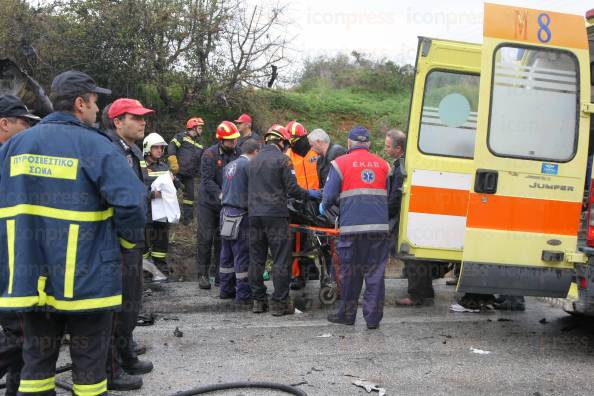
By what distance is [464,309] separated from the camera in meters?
7.02

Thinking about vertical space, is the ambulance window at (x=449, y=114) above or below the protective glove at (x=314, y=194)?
above

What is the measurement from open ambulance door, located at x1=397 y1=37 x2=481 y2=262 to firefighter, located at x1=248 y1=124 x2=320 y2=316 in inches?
47.4

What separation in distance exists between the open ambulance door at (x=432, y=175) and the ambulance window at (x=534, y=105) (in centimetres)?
113

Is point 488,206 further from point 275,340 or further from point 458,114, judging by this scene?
point 275,340

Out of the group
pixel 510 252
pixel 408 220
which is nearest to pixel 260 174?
pixel 408 220

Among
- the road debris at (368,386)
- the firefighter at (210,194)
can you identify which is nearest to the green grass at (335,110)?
the firefighter at (210,194)

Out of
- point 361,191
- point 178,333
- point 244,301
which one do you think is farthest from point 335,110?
point 178,333

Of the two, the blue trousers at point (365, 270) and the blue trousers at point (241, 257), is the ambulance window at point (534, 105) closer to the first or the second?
the blue trousers at point (365, 270)

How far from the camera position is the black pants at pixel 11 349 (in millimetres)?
3746

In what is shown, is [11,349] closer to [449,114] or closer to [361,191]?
[361,191]

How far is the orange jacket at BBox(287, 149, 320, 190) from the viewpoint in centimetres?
797

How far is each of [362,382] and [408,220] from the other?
7.07 ft

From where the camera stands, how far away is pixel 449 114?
653cm

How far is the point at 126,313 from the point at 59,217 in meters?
1.45
